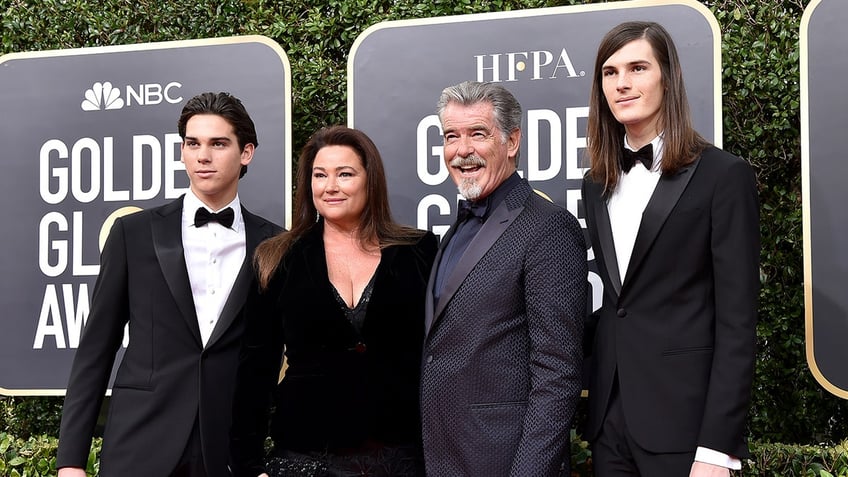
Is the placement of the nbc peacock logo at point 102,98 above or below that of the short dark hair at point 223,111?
above

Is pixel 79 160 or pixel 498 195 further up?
pixel 79 160

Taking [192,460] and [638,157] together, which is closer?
[638,157]

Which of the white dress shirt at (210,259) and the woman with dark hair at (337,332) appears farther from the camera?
the white dress shirt at (210,259)

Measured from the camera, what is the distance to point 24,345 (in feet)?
14.5

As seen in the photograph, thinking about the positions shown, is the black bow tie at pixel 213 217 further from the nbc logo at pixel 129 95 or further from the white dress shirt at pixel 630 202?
the white dress shirt at pixel 630 202

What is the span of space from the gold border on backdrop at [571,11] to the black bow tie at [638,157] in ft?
3.19

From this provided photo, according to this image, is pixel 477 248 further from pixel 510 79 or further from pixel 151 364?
pixel 510 79

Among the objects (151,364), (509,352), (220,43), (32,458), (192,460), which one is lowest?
(32,458)

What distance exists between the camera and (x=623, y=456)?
2.61 meters

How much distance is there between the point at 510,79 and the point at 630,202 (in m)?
1.33

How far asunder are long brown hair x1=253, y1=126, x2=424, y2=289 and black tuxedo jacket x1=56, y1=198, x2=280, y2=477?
143 millimetres

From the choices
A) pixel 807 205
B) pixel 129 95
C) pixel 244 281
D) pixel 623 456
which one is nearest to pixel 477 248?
pixel 623 456

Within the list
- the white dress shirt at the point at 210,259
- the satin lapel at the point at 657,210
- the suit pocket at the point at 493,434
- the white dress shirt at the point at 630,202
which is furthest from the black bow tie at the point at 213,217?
the satin lapel at the point at 657,210

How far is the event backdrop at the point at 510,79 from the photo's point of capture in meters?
3.78
